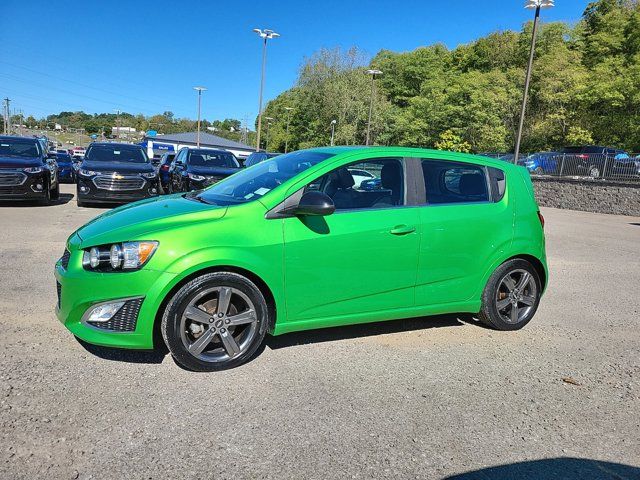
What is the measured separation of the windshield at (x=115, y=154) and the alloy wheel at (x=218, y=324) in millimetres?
10683

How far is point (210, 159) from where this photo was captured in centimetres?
1453

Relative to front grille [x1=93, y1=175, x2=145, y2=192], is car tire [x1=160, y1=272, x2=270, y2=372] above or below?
below

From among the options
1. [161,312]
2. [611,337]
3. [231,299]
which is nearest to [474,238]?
[611,337]

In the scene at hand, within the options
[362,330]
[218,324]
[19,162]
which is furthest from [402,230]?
[19,162]

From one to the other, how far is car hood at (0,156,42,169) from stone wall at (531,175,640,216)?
20.8 m

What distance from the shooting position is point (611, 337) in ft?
15.8

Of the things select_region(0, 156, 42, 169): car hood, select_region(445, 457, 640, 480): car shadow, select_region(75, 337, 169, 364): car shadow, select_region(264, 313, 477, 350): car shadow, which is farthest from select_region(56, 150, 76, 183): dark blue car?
select_region(445, 457, 640, 480): car shadow

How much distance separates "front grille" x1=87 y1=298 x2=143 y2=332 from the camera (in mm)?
3322

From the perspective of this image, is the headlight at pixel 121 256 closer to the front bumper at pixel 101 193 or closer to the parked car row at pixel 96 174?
the parked car row at pixel 96 174

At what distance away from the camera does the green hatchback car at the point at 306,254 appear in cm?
338

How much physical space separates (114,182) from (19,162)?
6.86 feet

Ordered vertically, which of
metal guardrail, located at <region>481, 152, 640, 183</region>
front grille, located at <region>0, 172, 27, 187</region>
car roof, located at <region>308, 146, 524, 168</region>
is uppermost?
metal guardrail, located at <region>481, 152, 640, 183</region>

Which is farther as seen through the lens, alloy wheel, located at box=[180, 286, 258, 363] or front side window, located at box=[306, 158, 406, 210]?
front side window, located at box=[306, 158, 406, 210]

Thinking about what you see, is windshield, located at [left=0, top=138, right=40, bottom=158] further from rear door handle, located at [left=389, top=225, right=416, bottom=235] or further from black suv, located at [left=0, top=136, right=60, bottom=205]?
rear door handle, located at [left=389, top=225, right=416, bottom=235]
